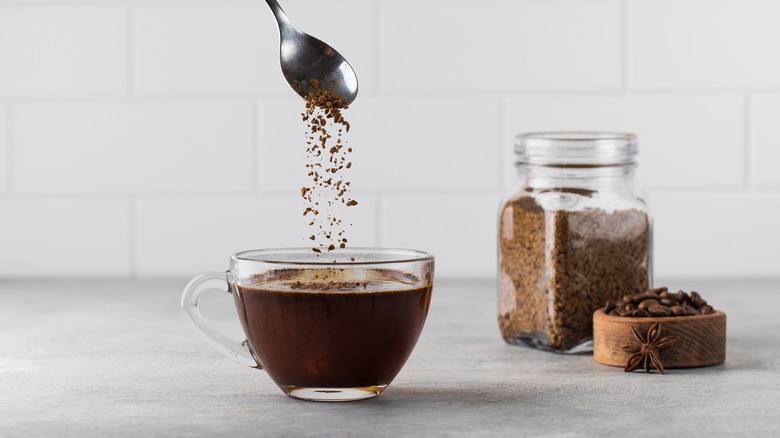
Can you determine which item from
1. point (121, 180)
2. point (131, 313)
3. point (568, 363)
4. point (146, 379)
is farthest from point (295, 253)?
point (121, 180)

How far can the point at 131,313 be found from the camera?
1.29 metres

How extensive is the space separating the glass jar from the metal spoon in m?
0.22

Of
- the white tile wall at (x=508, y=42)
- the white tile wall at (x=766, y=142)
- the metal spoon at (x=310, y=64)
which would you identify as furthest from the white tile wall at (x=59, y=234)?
the white tile wall at (x=766, y=142)

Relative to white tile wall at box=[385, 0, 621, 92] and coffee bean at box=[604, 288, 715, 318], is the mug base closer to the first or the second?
coffee bean at box=[604, 288, 715, 318]

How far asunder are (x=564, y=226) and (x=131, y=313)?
1.95 feet

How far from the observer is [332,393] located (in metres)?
0.79

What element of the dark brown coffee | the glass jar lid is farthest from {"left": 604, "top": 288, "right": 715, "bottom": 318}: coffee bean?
the dark brown coffee

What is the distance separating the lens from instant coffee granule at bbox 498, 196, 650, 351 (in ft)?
3.29

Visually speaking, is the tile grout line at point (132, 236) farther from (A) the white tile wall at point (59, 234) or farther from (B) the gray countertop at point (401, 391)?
(B) the gray countertop at point (401, 391)

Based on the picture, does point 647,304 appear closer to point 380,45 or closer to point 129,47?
point 380,45

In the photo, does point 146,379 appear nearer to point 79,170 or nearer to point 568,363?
point 568,363

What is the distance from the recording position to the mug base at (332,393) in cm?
79

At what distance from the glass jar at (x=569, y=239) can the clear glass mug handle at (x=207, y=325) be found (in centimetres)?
32

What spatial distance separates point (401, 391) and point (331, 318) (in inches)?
4.6
